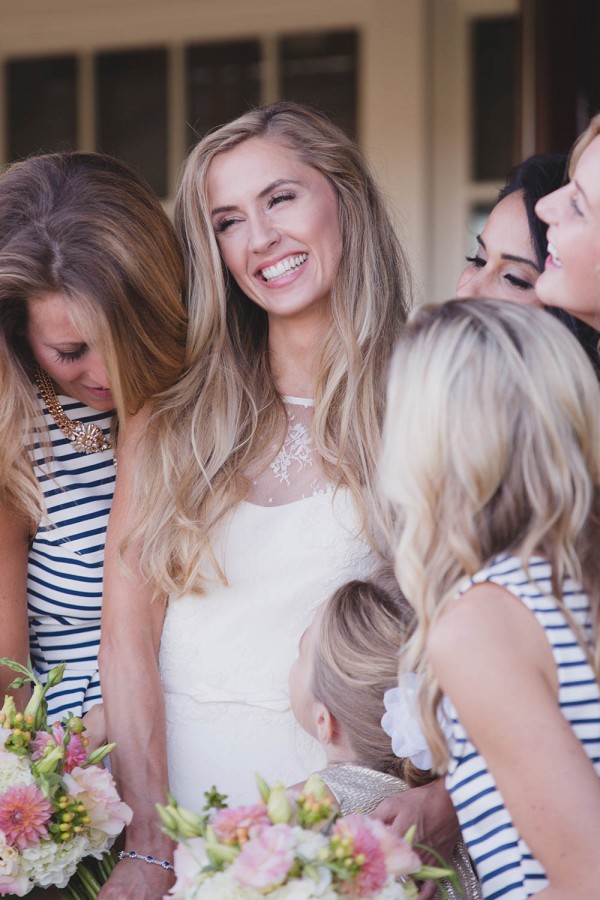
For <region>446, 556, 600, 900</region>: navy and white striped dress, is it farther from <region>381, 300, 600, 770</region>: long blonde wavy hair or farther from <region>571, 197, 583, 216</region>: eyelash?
<region>571, 197, 583, 216</region>: eyelash

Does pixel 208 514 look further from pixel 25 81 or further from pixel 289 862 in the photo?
pixel 25 81

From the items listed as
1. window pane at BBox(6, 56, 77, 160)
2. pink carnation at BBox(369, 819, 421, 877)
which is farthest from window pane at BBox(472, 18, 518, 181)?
pink carnation at BBox(369, 819, 421, 877)

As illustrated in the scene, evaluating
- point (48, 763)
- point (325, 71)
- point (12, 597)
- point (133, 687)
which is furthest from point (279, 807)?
point (325, 71)

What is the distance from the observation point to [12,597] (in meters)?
2.26

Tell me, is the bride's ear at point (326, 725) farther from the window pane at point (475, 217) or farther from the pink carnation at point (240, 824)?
the window pane at point (475, 217)

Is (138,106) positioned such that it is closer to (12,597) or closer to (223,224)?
(223,224)

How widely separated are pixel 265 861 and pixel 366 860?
0.12m

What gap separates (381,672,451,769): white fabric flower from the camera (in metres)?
1.71

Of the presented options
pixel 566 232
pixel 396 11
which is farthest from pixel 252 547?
pixel 396 11

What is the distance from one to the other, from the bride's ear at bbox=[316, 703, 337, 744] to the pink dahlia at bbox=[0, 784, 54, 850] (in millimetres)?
454

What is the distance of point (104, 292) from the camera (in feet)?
7.02

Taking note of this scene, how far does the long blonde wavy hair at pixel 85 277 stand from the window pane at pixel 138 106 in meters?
2.91

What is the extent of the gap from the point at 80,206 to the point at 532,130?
1.83 m

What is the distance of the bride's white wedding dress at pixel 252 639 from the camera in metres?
2.20
